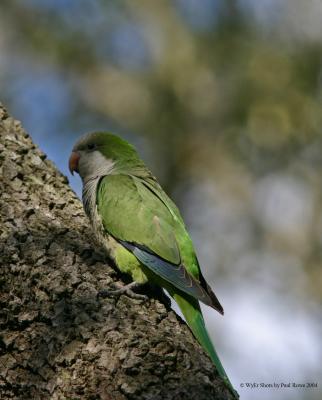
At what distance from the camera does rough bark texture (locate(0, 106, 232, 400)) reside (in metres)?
2.87

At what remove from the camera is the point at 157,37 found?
11.7 meters

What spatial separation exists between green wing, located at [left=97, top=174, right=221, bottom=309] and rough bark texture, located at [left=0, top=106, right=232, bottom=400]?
44 centimetres

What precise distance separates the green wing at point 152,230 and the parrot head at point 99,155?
53cm

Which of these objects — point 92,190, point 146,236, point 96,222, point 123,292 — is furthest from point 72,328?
point 92,190

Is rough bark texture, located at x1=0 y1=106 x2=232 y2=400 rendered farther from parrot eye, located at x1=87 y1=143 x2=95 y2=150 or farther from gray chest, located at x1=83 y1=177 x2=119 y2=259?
parrot eye, located at x1=87 y1=143 x2=95 y2=150

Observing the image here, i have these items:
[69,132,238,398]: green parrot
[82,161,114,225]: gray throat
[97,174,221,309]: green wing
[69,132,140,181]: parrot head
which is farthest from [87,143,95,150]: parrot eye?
[97,174,221,309]: green wing

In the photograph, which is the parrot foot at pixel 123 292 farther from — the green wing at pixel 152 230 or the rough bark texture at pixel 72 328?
the green wing at pixel 152 230

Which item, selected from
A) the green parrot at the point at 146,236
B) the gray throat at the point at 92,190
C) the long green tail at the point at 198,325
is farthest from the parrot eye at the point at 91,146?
the long green tail at the point at 198,325

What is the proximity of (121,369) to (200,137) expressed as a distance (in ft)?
28.6

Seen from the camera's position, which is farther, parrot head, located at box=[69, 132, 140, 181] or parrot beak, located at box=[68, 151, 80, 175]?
parrot beak, located at box=[68, 151, 80, 175]

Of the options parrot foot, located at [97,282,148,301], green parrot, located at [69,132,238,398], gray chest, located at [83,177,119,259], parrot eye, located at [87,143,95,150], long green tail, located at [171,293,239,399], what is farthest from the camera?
parrot eye, located at [87,143,95,150]

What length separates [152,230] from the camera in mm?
4500

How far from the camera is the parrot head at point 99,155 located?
5.39 metres

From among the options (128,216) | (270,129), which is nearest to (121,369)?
(128,216)
